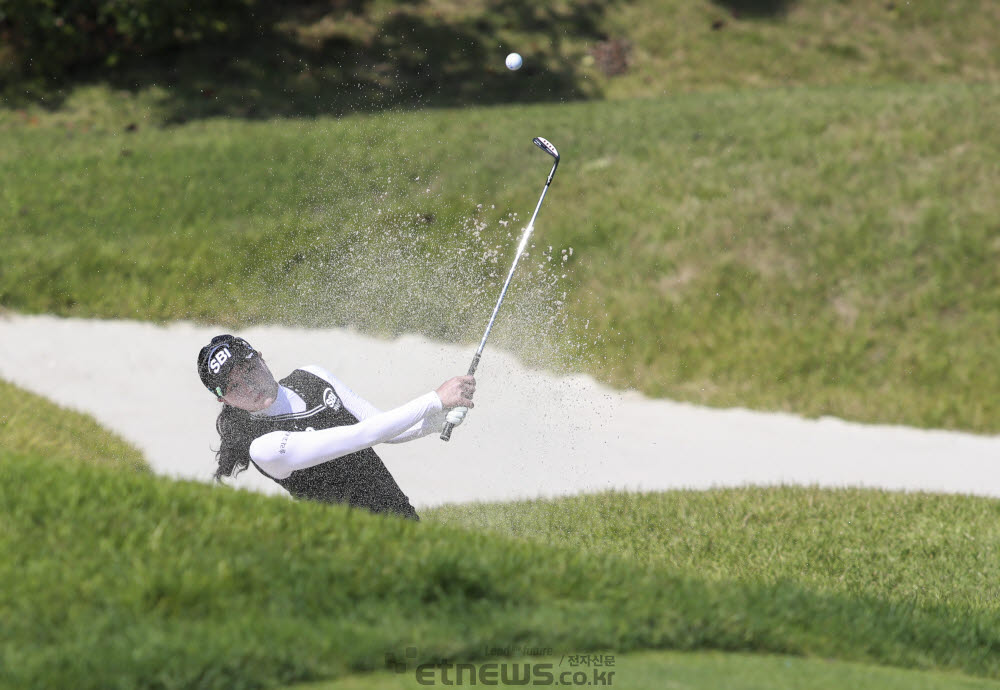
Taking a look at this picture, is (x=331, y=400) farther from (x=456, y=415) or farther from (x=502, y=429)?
(x=502, y=429)

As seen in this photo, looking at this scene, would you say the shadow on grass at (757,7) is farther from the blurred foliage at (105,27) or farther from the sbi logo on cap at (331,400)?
the sbi logo on cap at (331,400)

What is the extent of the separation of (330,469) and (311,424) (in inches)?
13.4

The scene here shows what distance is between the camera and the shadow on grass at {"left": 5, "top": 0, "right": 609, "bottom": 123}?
69.3ft

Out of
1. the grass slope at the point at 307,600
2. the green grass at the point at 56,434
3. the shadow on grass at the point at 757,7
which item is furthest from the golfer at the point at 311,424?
the shadow on grass at the point at 757,7


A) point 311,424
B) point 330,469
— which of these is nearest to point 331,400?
point 311,424

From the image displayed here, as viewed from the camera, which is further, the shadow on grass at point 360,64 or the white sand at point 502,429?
the shadow on grass at point 360,64

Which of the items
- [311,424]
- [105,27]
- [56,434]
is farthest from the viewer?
[105,27]

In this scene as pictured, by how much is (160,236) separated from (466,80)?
337 inches

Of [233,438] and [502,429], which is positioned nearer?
[233,438]

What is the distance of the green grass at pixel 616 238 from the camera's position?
13.5m

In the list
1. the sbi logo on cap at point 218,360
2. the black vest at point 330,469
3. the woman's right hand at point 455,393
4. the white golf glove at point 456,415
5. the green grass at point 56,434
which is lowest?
the green grass at point 56,434

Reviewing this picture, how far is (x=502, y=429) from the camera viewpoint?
12.2m

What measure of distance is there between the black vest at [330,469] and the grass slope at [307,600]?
666 mm

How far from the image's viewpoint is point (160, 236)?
51.8 ft
